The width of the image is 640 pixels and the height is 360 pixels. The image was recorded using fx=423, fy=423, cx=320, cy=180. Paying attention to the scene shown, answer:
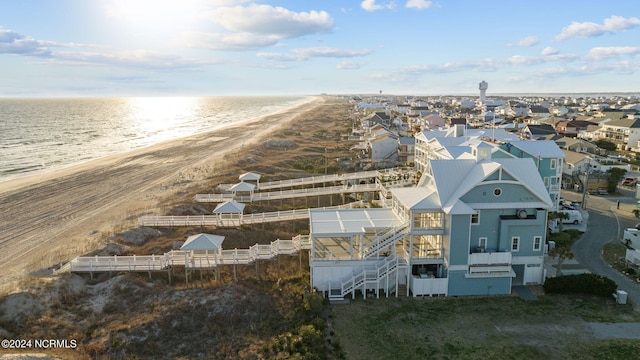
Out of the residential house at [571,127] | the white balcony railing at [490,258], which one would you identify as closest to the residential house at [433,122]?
the residential house at [571,127]

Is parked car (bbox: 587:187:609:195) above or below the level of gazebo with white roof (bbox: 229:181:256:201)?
below

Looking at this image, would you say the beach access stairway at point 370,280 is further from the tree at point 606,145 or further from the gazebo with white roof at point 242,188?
the tree at point 606,145

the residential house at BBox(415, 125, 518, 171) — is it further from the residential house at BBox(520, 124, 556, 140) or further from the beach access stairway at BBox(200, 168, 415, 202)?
the residential house at BBox(520, 124, 556, 140)

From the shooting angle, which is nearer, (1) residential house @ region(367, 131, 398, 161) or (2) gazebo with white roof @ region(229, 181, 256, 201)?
(2) gazebo with white roof @ region(229, 181, 256, 201)

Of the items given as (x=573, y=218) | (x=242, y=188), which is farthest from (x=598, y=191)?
(x=242, y=188)

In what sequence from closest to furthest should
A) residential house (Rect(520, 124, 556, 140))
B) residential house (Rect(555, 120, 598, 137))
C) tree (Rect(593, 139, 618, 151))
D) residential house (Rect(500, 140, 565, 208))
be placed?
residential house (Rect(500, 140, 565, 208)), residential house (Rect(520, 124, 556, 140)), tree (Rect(593, 139, 618, 151)), residential house (Rect(555, 120, 598, 137))

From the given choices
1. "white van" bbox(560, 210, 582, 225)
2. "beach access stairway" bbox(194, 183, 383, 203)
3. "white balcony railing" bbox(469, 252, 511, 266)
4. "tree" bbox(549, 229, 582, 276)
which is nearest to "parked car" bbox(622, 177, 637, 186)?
"white van" bbox(560, 210, 582, 225)
